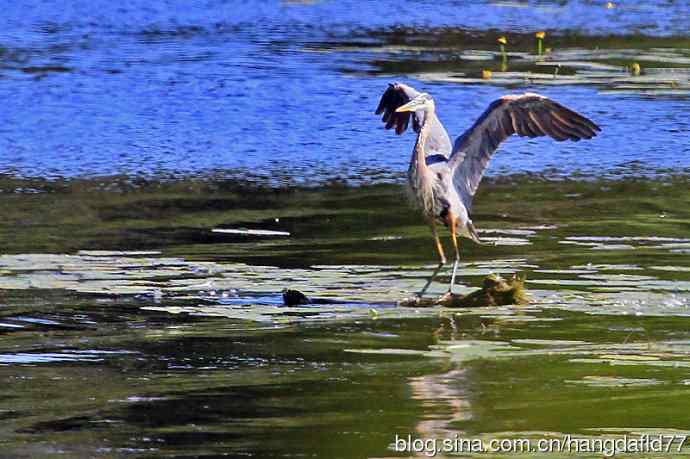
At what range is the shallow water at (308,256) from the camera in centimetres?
692

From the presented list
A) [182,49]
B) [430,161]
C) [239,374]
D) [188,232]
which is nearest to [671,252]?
[430,161]

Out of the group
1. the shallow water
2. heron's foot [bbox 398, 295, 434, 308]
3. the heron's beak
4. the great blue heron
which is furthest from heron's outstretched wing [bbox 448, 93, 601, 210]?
heron's foot [bbox 398, 295, 434, 308]

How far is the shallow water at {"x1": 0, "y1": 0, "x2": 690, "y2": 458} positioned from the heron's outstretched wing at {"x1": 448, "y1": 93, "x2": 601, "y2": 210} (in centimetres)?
76

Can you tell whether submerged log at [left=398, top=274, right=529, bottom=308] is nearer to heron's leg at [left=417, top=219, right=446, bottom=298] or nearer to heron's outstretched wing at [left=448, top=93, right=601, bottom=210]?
heron's leg at [left=417, top=219, right=446, bottom=298]

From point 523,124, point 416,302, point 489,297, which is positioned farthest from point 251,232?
point 489,297

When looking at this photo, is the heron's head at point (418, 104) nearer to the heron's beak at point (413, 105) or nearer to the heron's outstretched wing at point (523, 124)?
the heron's beak at point (413, 105)

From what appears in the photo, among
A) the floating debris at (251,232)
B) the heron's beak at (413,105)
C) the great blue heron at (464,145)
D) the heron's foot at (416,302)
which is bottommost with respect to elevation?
the floating debris at (251,232)

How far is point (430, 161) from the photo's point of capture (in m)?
10.9

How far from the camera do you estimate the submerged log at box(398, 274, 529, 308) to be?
30.1ft

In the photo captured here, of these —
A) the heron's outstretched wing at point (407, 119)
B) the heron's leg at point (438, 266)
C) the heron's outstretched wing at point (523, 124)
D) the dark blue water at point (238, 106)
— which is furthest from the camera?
the dark blue water at point (238, 106)

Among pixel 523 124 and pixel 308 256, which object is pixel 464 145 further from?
pixel 308 256

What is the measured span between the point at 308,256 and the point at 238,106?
23.2 ft

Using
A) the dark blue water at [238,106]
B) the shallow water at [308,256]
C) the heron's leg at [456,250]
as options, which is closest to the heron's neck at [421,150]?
the heron's leg at [456,250]

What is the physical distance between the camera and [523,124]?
10.5 metres
